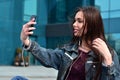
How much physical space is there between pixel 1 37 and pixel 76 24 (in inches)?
1050

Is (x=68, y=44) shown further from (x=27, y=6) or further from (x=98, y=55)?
(x=27, y=6)

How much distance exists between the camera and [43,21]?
33.0 m

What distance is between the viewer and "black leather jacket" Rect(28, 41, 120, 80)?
7.79 ft

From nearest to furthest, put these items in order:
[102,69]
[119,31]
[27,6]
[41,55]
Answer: [102,69] → [41,55] → [119,31] → [27,6]

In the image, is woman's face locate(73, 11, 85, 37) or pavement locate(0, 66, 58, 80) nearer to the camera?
woman's face locate(73, 11, 85, 37)

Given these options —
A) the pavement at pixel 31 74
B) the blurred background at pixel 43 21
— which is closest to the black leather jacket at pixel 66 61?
the pavement at pixel 31 74

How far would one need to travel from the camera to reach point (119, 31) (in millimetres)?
28109

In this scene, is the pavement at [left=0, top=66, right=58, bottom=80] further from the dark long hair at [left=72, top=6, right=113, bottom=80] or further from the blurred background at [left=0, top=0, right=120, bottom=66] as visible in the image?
the dark long hair at [left=72, top=6, right=113, bottom=80]

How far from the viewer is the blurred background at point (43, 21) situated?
1121 inches

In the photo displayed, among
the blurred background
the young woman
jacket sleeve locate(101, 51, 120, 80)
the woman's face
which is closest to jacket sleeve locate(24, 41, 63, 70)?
the young woman

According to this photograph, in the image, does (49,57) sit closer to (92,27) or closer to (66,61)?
(66,61)

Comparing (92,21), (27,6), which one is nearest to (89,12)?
(92,21)

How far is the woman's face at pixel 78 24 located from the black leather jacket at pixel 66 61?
10 cm

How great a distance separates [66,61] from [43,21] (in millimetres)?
30612
